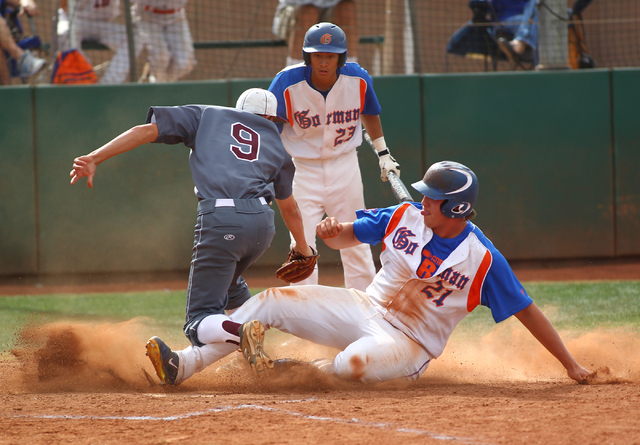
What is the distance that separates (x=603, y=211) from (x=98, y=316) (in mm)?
6390

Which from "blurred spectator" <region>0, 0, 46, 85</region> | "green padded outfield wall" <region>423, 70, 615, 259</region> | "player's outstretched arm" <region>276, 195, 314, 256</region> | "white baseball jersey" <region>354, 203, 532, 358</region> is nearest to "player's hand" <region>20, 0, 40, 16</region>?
"blurred spectator" <region>0, 0, 46, 85</region>

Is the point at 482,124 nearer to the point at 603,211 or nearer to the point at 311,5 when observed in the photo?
the point at 603,211

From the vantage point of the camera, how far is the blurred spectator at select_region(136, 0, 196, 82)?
9.19 meters

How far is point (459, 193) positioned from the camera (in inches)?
138

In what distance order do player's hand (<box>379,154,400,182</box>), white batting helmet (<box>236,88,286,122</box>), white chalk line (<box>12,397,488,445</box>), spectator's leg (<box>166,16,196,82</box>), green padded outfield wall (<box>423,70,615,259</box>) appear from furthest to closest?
spectator's leg (<box>166,16,196,82</box>) → green padded outfield wall (<box>423,70,615,259</box>) → player's hand (<box>379,154,400,182</box>) → white batting helmet (<box>236,88,286,122</box>) → white chalk line (<box>12,397,488,445</box>)

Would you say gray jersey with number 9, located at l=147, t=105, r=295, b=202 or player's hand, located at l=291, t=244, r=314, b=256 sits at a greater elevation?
gray jersey with number 9, located at l=147, t=105, r=295, b=202

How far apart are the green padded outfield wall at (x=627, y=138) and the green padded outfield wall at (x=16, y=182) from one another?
7466mm

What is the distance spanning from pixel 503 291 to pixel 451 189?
627mm

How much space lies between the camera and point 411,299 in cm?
371

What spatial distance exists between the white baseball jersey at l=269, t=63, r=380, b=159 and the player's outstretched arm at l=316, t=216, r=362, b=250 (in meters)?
1.40

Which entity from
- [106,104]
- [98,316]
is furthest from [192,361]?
[106,104]

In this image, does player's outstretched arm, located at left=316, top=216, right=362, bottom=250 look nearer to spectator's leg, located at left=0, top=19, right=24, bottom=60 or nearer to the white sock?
the white sock

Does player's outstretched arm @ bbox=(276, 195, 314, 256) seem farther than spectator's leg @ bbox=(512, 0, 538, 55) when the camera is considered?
No

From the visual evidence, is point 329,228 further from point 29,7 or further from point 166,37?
point 29,7
